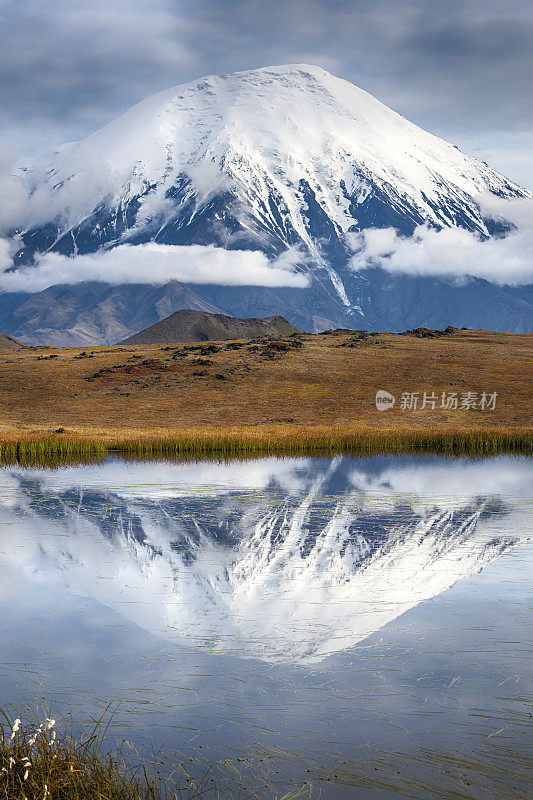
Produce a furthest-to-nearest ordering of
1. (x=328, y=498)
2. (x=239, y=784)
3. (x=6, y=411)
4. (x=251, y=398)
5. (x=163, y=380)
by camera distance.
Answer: (x=163, y=380) → (x=251, y=398) → (x=6, y=411) → (x=328, y=498) → (x=239, y=784)

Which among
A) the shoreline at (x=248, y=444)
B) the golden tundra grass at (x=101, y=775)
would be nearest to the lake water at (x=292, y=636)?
the golden tundra grass at (x=101, y=775)

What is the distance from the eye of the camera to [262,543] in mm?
24422

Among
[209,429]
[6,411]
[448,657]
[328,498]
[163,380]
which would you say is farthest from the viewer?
[163,380]

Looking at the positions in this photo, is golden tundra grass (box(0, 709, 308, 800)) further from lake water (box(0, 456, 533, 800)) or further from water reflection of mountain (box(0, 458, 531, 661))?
water reflection of mountain (box(0, 458, 531, 661))

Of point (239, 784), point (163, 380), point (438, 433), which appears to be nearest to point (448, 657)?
point (239, 784)

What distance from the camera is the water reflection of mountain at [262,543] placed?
16953 mm

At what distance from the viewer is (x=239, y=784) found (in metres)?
10.3

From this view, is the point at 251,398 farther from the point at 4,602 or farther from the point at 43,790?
the point at 43,790

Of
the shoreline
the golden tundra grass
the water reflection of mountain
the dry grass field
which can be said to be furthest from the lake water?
the dry grass field

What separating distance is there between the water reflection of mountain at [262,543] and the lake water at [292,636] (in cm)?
8

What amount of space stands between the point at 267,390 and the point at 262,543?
61.9m

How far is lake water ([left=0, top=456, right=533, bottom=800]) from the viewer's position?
11.3m

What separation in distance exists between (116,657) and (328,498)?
19.8 m

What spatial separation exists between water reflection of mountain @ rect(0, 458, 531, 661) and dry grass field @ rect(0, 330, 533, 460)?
16759 mm
